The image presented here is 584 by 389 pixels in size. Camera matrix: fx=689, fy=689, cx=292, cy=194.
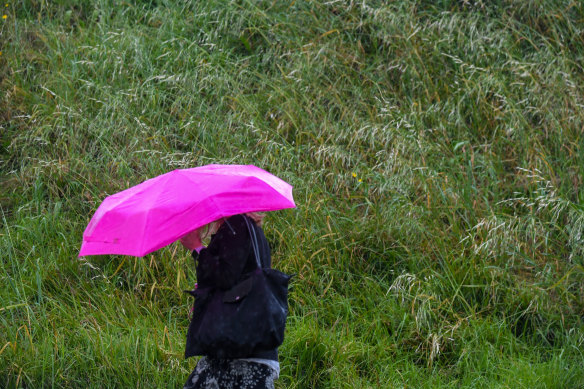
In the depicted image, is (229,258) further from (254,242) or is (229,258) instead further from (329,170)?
(329,170)

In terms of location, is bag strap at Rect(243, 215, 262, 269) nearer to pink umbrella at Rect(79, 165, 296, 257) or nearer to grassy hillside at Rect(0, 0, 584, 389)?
pink umbrella at Rect(79, 165, 296, 257)

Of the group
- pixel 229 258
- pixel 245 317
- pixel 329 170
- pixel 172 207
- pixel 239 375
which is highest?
pixel 172 207

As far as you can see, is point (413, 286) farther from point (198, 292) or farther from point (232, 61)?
point (232, 61)

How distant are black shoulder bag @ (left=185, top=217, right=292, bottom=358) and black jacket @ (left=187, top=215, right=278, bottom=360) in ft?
0.08

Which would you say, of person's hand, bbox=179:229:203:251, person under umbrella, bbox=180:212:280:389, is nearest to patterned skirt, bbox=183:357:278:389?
person under umbrella, bbox=180:212:280:389

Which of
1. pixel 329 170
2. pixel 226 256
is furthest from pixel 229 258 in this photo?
pixel 329 170

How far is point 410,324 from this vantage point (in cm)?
411

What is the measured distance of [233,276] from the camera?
2654 mm

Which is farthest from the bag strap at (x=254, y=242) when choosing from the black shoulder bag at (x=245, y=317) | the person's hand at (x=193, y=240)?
the person's hand at (x=193, y=240)

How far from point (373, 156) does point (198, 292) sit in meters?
2.85

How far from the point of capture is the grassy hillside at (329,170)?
3934mm

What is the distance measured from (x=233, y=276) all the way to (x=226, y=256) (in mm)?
82

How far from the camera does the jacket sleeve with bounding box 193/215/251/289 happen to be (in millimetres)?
2660

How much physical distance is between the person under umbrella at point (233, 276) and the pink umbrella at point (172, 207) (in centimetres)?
13
